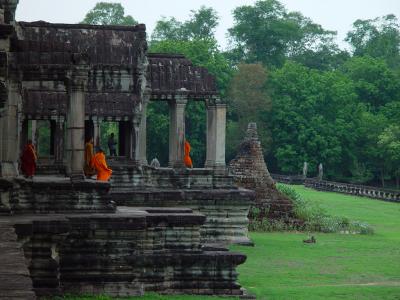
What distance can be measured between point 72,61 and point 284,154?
5912cm

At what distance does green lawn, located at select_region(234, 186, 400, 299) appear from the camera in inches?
803

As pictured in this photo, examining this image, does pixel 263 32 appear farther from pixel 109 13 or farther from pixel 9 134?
pixel 9 134

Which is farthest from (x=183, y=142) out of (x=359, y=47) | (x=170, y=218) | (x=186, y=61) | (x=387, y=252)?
(x=359, y=47)

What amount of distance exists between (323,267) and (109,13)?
8157cm

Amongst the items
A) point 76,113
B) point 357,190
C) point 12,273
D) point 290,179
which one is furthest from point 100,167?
point 290,179

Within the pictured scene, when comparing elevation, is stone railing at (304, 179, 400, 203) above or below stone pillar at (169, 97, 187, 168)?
below

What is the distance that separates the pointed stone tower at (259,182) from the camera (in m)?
35.5

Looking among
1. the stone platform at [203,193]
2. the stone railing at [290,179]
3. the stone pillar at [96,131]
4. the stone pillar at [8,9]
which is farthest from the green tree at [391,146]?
the stone pillar at [8,9]

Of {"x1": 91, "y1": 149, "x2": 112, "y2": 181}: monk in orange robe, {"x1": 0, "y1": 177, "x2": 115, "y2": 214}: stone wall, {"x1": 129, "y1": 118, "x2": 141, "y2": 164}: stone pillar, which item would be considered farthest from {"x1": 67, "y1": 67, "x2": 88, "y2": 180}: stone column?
{"x1": 129, "y1": 118, "x2": 141, "y2": 164}: stone pillar

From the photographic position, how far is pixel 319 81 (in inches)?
3194

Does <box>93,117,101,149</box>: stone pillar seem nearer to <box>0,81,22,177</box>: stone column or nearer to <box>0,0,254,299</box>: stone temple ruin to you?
<box>0,0,254,299</box>: stone temple ruin

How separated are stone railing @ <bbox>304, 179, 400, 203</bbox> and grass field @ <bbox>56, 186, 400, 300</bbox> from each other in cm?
2349

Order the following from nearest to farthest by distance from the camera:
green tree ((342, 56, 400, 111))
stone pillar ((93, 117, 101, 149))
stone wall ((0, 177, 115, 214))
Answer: stone wall ((0, 177, 115, 214))
stone pillar ((93, 117, 101, 149))
green tree ((342, 56, 400, 111))

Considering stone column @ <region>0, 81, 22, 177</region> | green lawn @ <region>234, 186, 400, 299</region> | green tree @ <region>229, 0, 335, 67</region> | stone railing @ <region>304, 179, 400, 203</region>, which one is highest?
green tree @ <region>229, 0, 335, 67</region>
